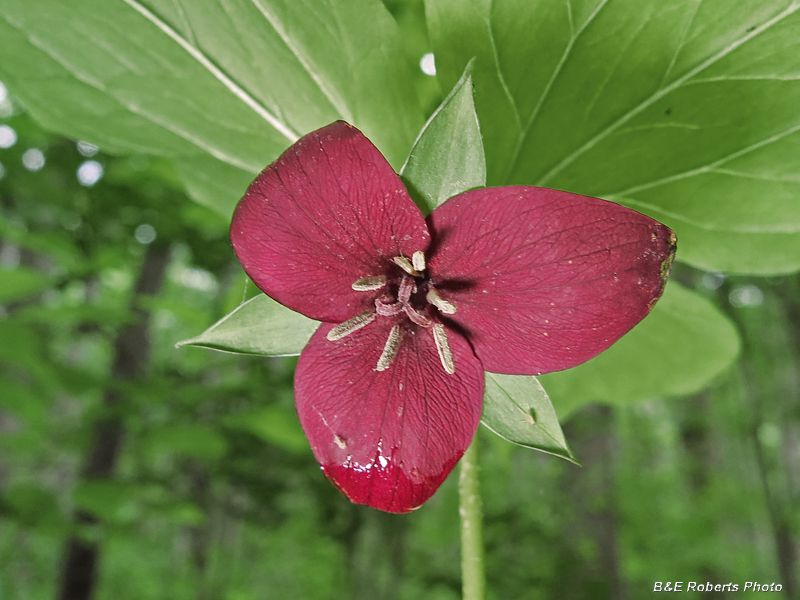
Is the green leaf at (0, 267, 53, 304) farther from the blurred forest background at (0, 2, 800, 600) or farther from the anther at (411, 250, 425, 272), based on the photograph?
the anther at (411, 250, 425, 272)

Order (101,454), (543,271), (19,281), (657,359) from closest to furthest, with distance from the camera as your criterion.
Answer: (543,271) → (657,359) → (19,281) → (101,454)

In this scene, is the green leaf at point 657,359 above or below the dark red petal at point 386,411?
above

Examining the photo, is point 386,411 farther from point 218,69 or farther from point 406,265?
point 218,69

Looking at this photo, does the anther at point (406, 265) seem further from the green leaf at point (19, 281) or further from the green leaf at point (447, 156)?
the green leaf at point (19, 281)

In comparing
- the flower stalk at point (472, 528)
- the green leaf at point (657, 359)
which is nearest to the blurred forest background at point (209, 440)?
the green leaf at point (657, 359)

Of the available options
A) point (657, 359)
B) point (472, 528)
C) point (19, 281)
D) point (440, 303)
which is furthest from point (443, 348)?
point (19, 281)

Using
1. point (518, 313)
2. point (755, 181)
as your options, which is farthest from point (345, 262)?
point (755, 181)

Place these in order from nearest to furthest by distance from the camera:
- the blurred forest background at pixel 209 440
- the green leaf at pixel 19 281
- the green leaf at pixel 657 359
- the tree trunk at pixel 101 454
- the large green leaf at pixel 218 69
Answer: the large green leaf at pixel 218 69 < the green leaf at pixel 657 359 < the green leaf at pixel 19 281 < the blurred forest background at pixel 209 440 < the tree trunk at pixel 101 454

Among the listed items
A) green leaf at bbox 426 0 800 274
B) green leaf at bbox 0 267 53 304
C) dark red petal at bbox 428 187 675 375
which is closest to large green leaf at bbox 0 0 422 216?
green leaf at bbox 426 0 800 274
